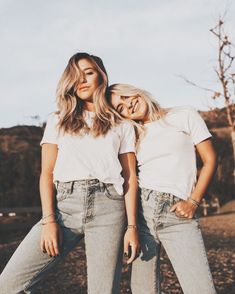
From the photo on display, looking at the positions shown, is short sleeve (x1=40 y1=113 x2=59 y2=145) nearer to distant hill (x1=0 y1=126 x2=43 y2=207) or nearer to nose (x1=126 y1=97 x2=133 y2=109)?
nose (x1=126 y1=97 x2=133 y2=109)

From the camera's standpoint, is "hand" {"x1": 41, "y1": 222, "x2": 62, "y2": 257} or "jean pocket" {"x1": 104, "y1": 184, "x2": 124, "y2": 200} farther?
"jean pocket" {"x1": 104, "y1": 184, "x2": 124, "y2": 200}

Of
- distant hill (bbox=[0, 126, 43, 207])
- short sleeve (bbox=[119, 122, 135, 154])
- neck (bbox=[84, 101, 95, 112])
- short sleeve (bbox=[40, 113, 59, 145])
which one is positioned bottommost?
distant hill (bbox=[0, 126, 43, 207])

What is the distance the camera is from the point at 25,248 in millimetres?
2543

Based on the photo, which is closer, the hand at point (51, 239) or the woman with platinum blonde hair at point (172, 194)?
the hand at point (51, 239)

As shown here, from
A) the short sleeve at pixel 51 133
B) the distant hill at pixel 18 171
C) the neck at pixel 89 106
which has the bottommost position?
the distant hill at pixel 18 171

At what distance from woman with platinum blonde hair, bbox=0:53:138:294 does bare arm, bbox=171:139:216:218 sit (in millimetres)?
266

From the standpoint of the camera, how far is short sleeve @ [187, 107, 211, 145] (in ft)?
9.37

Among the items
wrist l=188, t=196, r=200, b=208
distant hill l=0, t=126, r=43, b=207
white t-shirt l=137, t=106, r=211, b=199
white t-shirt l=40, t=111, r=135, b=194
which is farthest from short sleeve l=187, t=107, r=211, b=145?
distant hill l=0, t=126, r=43, b=207

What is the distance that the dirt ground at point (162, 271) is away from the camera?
623 cm

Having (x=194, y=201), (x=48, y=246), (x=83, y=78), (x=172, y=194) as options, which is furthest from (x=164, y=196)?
(x=83, y=78)

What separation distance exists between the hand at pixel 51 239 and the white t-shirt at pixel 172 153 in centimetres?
59

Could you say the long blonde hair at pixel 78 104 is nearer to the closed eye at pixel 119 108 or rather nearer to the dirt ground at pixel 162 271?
the closed eye at pixel 119 108

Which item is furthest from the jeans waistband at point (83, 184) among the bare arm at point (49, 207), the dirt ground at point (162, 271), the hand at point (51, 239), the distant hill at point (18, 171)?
the distant hill at point (18, 171)

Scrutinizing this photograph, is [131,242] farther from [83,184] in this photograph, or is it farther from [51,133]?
[51,133]
